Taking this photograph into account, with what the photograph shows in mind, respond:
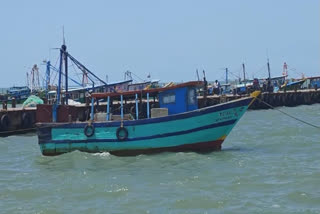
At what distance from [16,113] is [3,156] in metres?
9.28

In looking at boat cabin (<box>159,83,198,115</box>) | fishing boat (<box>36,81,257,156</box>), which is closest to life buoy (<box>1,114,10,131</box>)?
fishing boat (<box>36,81,257,156</box>)

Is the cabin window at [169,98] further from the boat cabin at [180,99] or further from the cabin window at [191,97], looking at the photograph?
the cabin window at [191,97]

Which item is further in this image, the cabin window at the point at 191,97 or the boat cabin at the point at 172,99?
the cabin window at the point at 191,97

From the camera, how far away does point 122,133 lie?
1847cm

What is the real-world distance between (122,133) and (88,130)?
1.23 metres

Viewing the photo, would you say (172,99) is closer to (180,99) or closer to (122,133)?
(180,99)

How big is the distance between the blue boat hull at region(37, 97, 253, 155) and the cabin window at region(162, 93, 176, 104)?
120cm

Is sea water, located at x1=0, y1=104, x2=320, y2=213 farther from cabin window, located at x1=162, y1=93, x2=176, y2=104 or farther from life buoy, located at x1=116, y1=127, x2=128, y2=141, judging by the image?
cabin window, located at x1=162, y1=93, x2=176, y2=104

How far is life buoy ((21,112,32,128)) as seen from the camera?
30.5 m

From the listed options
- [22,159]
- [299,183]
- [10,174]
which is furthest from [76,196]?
[22,159]

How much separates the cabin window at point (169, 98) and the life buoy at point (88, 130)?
8.86 feet

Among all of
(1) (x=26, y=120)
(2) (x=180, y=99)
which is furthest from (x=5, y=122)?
(2) (x=180, y=99)

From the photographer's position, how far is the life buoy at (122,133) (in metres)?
18.4

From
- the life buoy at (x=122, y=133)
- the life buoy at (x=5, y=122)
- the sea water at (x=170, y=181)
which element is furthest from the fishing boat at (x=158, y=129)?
the life buoy at (x=5, y=122)
